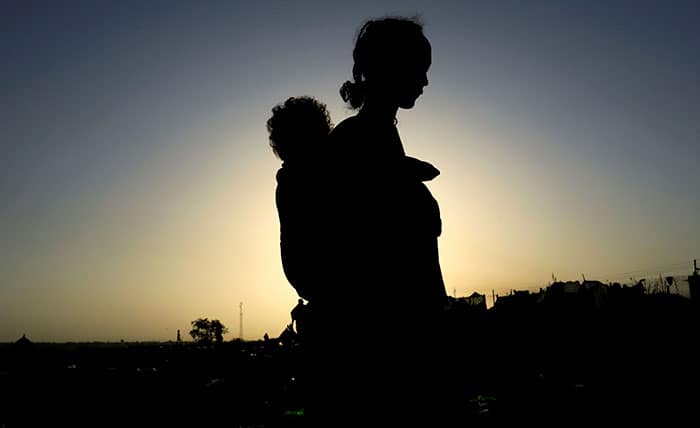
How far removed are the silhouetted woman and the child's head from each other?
3.43ft

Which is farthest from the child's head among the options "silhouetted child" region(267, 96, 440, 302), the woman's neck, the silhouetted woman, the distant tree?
the distant tree

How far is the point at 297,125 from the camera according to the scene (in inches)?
89.5

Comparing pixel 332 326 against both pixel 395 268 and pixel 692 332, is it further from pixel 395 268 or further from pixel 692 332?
pixel 692 332

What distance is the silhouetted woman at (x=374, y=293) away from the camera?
103 cm

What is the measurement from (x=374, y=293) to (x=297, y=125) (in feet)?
4.60

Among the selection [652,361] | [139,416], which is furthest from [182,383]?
[652,361]

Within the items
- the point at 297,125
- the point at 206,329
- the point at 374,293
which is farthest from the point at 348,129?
the point at 206,329

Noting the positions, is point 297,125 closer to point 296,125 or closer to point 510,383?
point 296,125

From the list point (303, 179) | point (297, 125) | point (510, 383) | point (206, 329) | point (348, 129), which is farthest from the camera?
point (206, 329)

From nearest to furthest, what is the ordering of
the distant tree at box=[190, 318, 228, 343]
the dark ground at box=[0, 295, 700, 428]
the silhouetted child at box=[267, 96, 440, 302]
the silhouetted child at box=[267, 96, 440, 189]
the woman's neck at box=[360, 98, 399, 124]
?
1. the silhouetted child at box=[267, 96, 440, 302]
2. the woman's neck at box=[360, 98, 399, 124]
3. the silhouetted child at box=[267, 96, 440, 189]
4. the dark ground at box=[0, 295, 700, 428]
5. the distant tree at box=[190, 318, 228, 343]

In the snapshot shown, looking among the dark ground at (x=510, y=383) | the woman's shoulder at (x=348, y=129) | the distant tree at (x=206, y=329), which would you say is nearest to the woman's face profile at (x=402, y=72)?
the woman's shoulder at (x=348, y=129)

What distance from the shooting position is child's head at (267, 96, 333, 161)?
2.23 m

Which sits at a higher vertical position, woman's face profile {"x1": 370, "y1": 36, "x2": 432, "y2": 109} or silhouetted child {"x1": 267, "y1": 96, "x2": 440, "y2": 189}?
silhouetted child {"x1": 267, "y1": 96, "x2": 440, "y2": 189}

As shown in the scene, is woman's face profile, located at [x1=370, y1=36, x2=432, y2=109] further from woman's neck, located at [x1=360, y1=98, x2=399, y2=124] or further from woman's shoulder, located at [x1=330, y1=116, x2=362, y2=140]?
woman's shoulder, located at [x1=330, y1=116, x2=362, y2=140]
